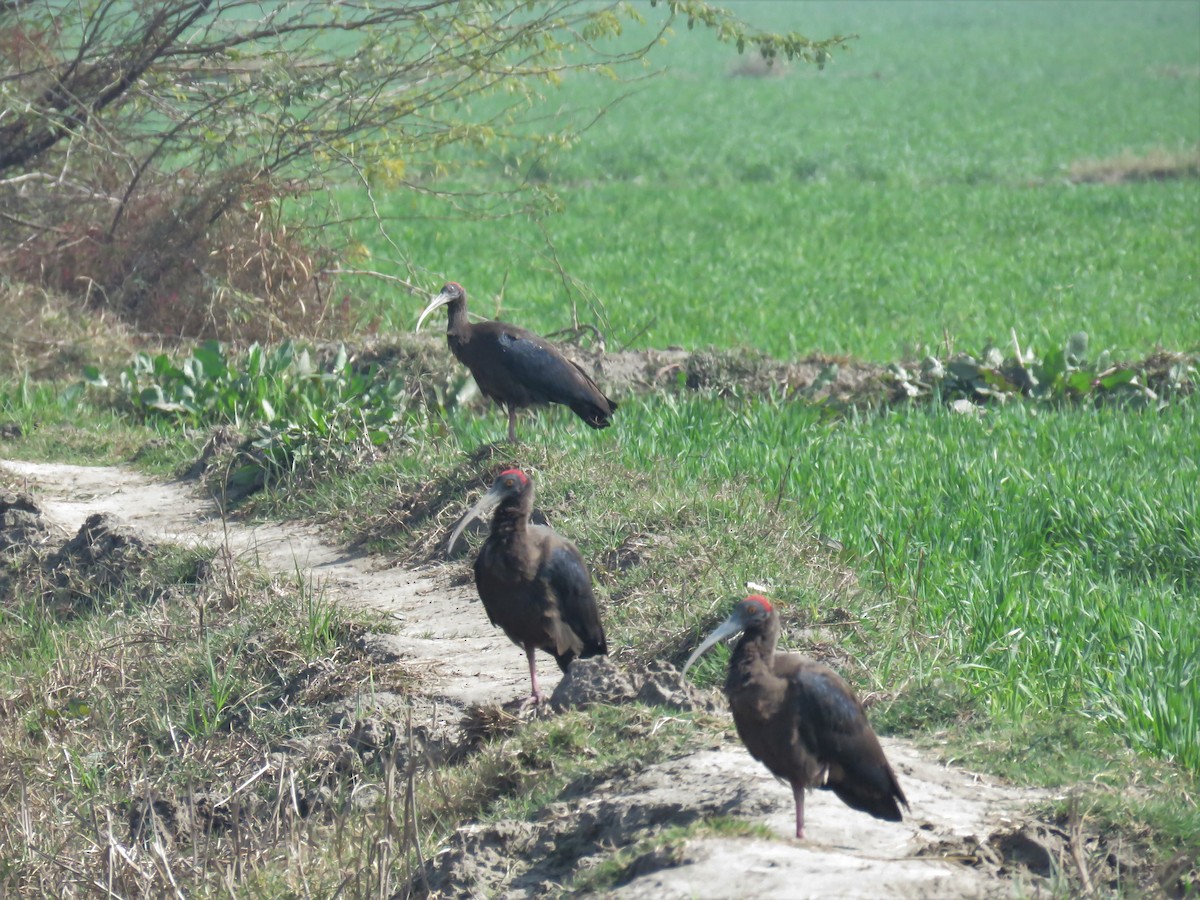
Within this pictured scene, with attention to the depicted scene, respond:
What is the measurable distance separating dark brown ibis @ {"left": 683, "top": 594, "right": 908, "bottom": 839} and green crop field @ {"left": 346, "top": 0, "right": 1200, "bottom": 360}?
7.68 meters

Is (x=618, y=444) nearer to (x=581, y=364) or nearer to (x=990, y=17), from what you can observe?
(x=581, y=364)

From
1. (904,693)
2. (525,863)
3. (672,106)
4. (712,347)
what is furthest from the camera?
(672,106)

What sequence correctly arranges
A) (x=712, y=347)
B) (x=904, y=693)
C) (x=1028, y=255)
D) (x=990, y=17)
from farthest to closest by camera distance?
(x=990, y=17)
(x=1028, y=255)
(x=712, y=347)
(x=904, y=693)

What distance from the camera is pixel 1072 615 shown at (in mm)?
5766

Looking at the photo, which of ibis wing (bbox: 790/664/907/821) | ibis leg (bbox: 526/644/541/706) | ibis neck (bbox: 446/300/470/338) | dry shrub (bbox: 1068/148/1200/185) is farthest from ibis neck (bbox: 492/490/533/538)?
dry shrub (bbox: 1068/148/1200/185)

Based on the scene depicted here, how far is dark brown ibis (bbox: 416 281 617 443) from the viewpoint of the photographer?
7809mm

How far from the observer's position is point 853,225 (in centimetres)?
2125

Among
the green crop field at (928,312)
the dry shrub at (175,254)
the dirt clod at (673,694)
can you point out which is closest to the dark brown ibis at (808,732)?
the dirt clod at (673,694)

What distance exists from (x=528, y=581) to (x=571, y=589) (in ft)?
0.56

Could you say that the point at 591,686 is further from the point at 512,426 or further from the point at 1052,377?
the point at 1052,377

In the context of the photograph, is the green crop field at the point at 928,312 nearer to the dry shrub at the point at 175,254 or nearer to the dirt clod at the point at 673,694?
the dirt clod at the point at 673,694

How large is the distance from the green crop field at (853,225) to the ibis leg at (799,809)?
7815 millimetres

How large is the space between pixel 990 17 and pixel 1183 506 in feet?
242

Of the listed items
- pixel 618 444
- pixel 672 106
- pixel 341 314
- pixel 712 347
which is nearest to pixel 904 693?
pixel 618 444
